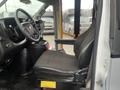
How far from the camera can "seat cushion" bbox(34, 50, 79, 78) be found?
205 cm

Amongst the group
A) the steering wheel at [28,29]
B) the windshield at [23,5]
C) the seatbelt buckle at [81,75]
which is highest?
the windshield at [23,5]

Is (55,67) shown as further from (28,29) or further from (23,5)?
(23,5)

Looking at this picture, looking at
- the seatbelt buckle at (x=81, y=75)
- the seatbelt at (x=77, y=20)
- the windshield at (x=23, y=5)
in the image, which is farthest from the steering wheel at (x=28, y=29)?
the windshield at (x=23, y=5)

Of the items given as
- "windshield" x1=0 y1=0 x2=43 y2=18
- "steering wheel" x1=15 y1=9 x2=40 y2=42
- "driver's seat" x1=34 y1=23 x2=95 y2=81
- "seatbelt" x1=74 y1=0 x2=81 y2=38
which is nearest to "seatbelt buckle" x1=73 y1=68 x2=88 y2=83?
"driver's seat" x1=34 y1=23 x2=95 y2=81

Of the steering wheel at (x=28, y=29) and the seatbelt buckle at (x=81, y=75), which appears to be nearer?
the seatbelt buckle at (x=81, y=75)

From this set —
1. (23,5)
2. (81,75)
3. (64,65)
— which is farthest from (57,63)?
(23,5)

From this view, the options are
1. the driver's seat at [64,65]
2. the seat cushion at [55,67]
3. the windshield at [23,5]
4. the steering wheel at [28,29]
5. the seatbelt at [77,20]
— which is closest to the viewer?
the driver's seat at [64,65]

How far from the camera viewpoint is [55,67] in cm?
212

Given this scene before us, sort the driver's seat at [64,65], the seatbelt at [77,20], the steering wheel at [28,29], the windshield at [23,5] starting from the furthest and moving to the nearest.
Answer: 1. the windshield at [23,5]
2. the seatbelt at [77,20]
3. the steering wheel at [28,29]
4. the driver's seat at [64,65]

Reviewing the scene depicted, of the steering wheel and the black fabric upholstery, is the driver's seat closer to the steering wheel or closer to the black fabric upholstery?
the black fabric upholstery

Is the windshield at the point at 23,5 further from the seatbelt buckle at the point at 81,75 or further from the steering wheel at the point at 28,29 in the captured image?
A: the seatbelt buckle at the point at 81,75

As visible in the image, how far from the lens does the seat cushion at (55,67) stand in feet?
6.73

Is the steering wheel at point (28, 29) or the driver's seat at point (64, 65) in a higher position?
the steering wheel at point (28, 29)

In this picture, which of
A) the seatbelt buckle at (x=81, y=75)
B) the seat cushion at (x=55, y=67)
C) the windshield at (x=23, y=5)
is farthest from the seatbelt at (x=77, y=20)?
the seatbelt buckle at (x=81, y=75)
